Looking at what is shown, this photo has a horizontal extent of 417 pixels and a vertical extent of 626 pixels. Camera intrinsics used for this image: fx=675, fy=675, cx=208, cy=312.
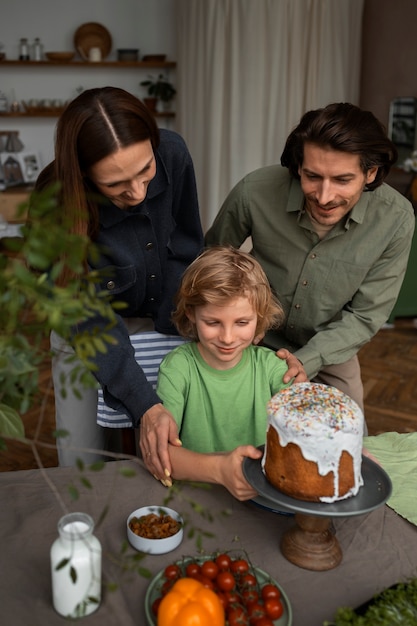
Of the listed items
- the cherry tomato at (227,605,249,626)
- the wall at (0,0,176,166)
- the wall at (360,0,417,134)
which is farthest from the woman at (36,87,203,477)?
the wall at (0,0,176,166)

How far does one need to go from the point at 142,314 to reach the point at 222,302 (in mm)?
420

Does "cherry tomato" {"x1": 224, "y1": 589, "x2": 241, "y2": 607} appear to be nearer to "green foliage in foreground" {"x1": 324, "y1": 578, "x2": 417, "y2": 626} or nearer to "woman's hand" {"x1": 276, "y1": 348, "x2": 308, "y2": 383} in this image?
"green foliage in foreground" {"x1": 324, "y1": 578, "x2": 417, "y2": 626}

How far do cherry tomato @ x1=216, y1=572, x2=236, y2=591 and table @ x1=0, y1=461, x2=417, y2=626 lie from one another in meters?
0.10

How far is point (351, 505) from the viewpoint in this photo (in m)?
1.13

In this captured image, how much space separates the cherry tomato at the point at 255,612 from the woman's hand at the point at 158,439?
15.6 inches

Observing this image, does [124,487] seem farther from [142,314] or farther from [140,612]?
[142,314]

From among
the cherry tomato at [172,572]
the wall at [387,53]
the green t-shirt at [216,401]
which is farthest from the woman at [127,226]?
the wall at [387,53]

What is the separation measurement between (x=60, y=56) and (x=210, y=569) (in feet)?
18.5

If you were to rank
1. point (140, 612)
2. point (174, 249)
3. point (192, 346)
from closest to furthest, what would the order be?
point (140, 612)
point (192, 346)
point (174, 249)

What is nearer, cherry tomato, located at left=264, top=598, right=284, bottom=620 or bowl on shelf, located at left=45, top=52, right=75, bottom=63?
cherry tomato, located at left=264, top=598, right=284, bottom=620

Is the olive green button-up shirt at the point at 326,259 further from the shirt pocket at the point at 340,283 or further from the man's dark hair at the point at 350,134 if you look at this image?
the man's dark hair at the point at 350,134

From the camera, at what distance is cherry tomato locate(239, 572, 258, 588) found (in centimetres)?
107

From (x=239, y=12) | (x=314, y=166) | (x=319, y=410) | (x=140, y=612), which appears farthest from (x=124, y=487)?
(x=239, y=12)

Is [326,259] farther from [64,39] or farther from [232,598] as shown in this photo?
[64,39]
